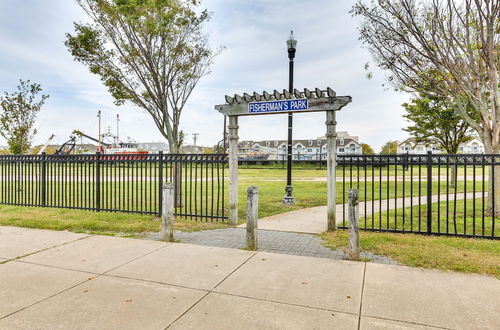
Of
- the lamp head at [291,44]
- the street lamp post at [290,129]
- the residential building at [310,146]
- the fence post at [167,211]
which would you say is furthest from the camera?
the residential building at [310,146]

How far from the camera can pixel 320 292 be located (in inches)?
141

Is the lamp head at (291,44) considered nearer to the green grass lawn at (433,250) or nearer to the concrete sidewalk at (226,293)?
the green grass lawn at (433,250)

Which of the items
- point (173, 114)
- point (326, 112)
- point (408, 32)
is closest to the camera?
point (326, 112)

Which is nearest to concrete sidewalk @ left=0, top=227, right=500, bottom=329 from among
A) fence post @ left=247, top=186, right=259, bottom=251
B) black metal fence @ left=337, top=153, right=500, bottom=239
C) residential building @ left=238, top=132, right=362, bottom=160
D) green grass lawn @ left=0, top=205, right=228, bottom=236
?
fence post @ left=247, top=186, right=259, bottom=251

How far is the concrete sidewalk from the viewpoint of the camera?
2961mm

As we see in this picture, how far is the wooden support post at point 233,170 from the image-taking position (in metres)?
7.30

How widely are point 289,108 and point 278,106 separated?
254 millimetres

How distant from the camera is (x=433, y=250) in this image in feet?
16.6

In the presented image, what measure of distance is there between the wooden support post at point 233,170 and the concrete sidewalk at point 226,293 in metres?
2.18

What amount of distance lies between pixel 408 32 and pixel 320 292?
729 cm

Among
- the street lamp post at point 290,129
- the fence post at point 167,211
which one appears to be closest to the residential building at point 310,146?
the street lamp post at point 290,129

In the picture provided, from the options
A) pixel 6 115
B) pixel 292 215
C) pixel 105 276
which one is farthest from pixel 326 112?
pixel 6 115

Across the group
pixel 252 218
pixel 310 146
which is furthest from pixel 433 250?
pixel 310 146

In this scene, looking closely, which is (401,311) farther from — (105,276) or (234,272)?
(105,276)
